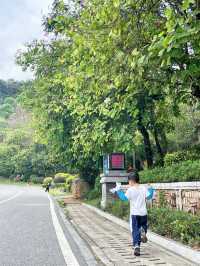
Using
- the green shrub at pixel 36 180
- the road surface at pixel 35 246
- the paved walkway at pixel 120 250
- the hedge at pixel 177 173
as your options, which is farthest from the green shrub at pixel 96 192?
the green shrub at pixel 36 180

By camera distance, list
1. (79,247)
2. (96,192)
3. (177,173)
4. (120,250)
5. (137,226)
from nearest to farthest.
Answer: (137,226) < (120,250) < (79,247) < (177,173) < (96,192)

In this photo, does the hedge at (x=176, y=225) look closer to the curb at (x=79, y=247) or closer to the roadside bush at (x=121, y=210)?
the curb at (x=79, y=247)

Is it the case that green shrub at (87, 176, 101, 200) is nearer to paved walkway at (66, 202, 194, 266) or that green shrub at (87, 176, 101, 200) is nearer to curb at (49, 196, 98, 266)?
curb at (49, 196, 98, 266)

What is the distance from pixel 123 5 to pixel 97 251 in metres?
5.10

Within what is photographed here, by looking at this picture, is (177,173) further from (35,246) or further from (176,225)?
(35,246)

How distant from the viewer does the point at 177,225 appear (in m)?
8.65

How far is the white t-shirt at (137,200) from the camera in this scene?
7656 millimetres

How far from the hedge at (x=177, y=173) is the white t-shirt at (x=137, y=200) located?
2.66 metres

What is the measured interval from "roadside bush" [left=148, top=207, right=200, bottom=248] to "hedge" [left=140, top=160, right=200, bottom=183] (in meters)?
1.00

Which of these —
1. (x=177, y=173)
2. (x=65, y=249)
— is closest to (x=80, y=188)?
Answer: (x=177, y=173)

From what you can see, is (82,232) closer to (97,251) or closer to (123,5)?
(97,251)

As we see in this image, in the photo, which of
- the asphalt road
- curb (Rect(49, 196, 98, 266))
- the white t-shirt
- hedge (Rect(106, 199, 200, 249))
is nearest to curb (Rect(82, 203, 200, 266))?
hedge (Rect(106, 199, 200, 249))

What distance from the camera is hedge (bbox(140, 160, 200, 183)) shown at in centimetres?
1021

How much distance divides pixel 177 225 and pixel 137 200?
4.92 feet
